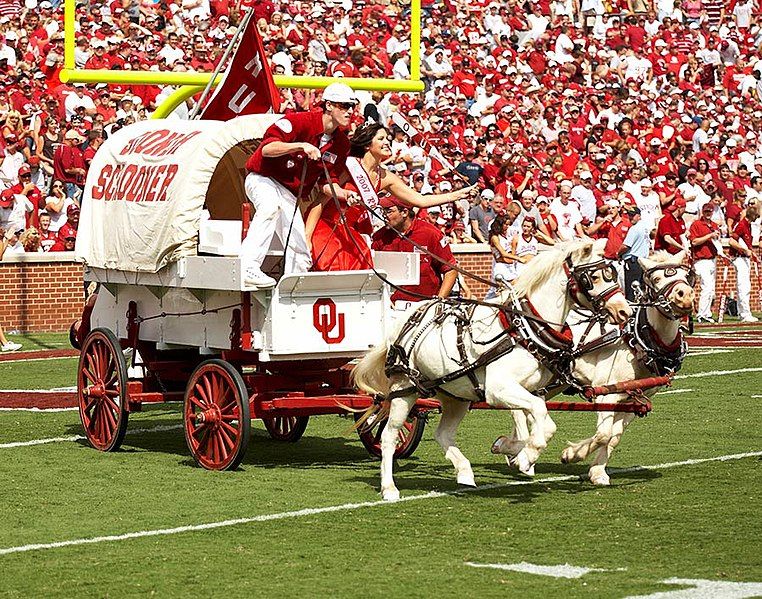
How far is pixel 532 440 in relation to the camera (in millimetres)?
10062

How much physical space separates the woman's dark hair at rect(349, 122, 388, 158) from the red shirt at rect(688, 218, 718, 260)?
14013 millimetres

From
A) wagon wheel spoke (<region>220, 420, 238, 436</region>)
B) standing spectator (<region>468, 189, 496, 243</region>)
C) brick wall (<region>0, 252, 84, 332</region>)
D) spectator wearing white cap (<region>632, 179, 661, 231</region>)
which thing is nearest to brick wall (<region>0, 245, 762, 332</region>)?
brick wall (<region>0, 252, 84, 332</region>)

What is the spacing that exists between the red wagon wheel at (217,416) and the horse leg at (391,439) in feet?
3.62

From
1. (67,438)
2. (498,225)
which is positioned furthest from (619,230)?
(67,438)

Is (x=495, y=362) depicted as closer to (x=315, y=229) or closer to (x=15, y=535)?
(x=315, y=229)

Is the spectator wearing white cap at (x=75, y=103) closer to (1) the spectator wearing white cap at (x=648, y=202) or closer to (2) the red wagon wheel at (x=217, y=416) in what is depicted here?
(1) the spectator wearing white cap at (x=648, y=202)

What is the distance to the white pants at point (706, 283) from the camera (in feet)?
83.5

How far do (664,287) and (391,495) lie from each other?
2211 millimetres

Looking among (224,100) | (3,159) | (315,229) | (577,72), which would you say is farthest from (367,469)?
(577,72)

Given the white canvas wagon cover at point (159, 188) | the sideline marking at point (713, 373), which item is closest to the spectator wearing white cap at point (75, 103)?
the sideline marking at point (713, 373)

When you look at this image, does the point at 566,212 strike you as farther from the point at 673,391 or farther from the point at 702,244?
the point at 673,391

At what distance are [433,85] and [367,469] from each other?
63.8 ft

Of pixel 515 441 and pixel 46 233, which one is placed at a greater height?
pixel 46 233

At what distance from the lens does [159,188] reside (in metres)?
12.3
